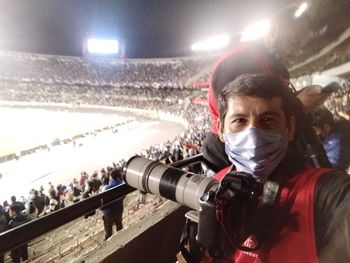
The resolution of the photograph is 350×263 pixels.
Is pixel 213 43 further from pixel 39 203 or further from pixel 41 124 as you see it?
A: pixel 39 203

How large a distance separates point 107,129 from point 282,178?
25.4 metres

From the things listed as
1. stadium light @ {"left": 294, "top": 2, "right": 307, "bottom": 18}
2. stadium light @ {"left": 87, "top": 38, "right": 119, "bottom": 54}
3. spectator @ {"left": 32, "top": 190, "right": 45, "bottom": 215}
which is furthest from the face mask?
stadium light @ {"left": 87, "top": 38, "right": 119, "bottom": 54}

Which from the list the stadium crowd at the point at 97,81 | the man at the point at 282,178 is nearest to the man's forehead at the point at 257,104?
the man at the point at 282,178

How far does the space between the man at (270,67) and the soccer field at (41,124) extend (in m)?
18.7

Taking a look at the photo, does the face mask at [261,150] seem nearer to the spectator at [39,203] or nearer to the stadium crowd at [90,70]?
the spectator at [39,203]

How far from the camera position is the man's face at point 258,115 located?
96cm

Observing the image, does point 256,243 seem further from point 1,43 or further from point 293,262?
point 1,43

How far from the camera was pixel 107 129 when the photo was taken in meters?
25.7

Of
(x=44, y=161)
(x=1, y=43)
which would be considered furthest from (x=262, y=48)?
(x=1, y=43)

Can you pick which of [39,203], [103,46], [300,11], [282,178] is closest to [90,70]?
[103,46]

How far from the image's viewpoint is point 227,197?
0.80 m

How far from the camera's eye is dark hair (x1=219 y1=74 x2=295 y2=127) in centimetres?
96

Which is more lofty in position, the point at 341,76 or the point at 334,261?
the point at 341,76

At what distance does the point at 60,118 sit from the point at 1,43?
25.5 m
